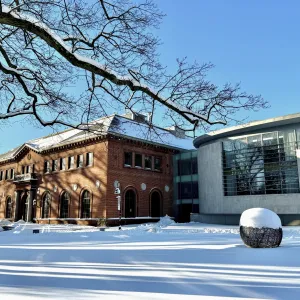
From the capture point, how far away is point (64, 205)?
33.5m

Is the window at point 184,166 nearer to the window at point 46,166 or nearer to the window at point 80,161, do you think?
the window at point 80,161

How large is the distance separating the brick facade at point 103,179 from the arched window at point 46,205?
1.31 ft

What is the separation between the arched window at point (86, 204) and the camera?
30500mm

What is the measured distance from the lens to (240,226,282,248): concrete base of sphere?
32.2 feet

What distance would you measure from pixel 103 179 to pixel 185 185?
9245mm

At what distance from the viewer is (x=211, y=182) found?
2656 centimetres

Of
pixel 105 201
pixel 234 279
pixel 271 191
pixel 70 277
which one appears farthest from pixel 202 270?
pixel 105 201

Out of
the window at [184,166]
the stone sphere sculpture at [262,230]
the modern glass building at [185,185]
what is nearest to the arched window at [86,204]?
the modern glass building at [185,185]

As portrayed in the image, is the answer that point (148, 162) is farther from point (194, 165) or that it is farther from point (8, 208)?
point (8, 208)

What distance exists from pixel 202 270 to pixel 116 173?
2354 centimetres

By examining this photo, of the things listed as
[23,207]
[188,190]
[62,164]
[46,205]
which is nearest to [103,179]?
[62,164]

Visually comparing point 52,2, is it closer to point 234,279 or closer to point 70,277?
point 70,277

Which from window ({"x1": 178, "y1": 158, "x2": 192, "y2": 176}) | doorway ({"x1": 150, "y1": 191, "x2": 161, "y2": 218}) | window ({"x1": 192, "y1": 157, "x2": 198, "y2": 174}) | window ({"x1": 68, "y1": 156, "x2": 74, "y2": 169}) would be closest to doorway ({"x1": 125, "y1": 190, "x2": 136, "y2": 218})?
doorway ({"x1": 150, "y1": 191, "x2": 161, "y2": 218})

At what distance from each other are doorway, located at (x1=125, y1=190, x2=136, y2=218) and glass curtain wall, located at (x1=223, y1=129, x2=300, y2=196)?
9849mm
